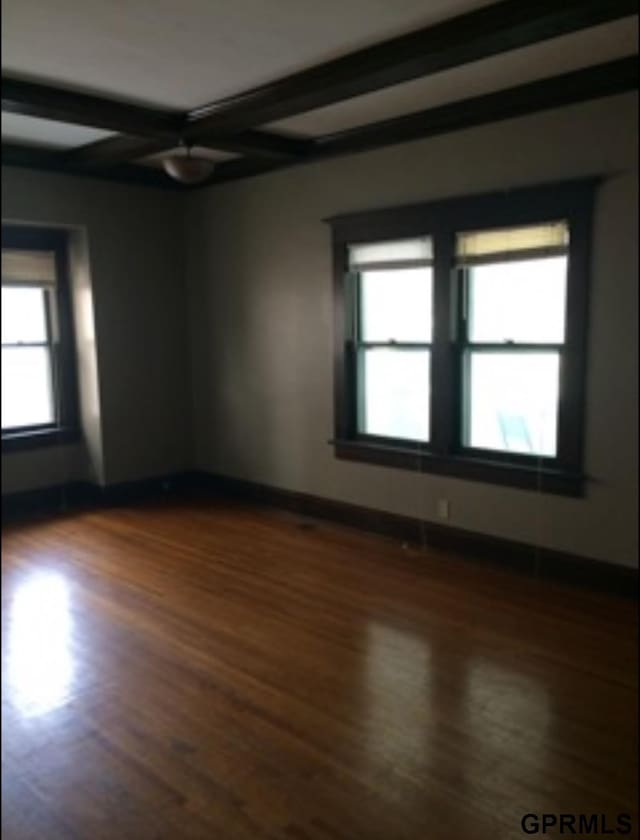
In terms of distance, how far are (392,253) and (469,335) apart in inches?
31.2

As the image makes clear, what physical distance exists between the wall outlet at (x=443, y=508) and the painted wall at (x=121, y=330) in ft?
8.80

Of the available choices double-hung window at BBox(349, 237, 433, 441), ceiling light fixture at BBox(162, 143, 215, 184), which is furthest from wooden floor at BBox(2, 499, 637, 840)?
ceiling light fixture at BBox(162, 143, 215, 184)

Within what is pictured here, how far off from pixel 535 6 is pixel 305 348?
2.90m

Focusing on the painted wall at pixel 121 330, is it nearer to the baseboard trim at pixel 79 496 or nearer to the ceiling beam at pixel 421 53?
the baseboard trim at pixel 79 496

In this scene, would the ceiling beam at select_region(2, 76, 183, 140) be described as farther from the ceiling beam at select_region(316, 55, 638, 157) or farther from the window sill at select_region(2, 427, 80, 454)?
the window sill at select_region(2, 427, 80, 454)

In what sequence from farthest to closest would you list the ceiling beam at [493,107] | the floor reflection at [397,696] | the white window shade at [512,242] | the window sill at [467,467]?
the window sill at [467,467], the white window shade at [512,242], the ceiling beam at [493,107], the floor reflection at [397,696]

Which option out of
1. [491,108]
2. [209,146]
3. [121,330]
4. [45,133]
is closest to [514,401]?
[491,108]

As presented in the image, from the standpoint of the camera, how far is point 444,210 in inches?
167

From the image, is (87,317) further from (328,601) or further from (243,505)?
(328,601)

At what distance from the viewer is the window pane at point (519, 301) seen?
3865 millimetres

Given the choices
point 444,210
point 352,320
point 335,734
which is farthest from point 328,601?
point 444,210

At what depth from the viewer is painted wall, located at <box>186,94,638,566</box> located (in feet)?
11.9

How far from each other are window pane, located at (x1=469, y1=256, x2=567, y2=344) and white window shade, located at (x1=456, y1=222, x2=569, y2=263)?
0.06 m

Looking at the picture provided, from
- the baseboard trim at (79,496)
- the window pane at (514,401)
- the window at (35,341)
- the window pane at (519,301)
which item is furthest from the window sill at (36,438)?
the window pane at (519,301)
